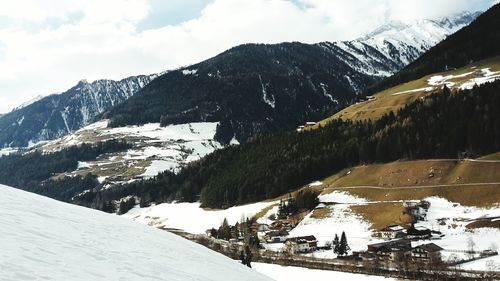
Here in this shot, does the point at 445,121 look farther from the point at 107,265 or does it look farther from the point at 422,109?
the point at 107,265

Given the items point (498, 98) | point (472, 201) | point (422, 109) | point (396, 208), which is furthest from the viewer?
point (422, 109)

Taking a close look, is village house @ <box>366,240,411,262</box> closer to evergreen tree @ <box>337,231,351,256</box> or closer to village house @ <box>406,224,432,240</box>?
evergreen tree @ <box>337,231,351,256</box>

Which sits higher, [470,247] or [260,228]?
[260,228]

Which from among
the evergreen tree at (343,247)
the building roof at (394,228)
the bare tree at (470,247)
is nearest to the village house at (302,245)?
the evergreen tree at (343,247)

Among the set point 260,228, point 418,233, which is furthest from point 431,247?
point 260,228

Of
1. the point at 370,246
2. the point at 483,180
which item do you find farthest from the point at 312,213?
the point at 483,180

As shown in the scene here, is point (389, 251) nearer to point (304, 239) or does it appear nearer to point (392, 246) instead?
point (392, 246)

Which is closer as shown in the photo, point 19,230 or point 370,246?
point 19,230

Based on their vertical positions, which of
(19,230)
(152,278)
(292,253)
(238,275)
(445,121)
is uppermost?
(445,121)
